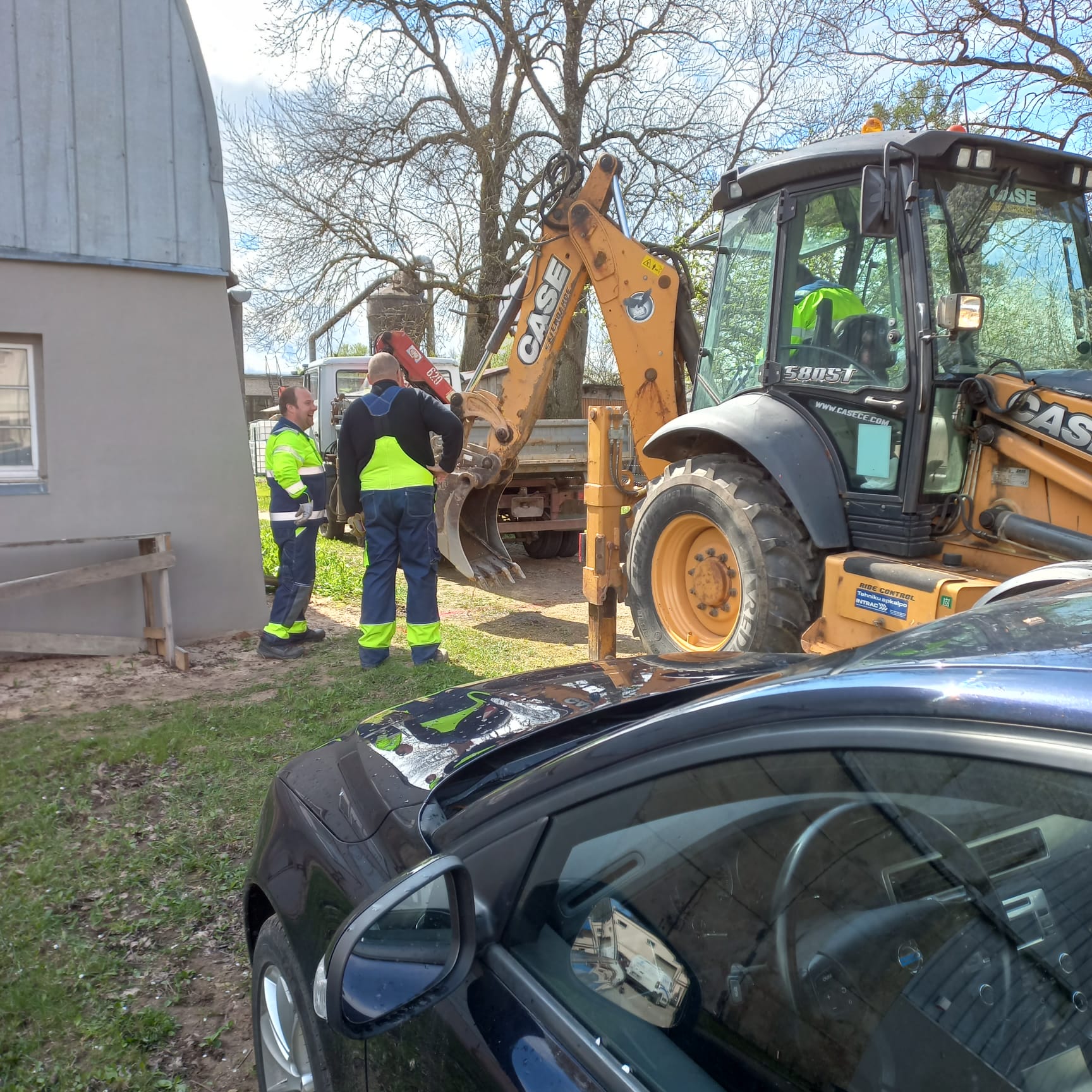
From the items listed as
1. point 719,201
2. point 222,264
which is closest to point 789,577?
point 719,201

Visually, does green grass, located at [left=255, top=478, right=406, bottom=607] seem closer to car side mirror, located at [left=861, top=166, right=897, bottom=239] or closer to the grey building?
the grey building

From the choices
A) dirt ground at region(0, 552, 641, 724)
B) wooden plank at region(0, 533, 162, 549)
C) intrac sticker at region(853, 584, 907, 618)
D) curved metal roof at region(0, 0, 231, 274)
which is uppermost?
curved metal roof at region(0, 0, 231, 274)

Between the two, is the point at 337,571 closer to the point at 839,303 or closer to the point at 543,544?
the point at 543,544

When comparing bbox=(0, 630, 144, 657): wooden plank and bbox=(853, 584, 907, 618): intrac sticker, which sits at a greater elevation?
bbox=(853, 584, 907, 618): intrac sticker

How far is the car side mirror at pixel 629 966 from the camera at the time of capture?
1329 millimetres

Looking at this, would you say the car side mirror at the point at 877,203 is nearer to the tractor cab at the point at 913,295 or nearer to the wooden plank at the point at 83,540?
the tractor cab at the point at 913,295

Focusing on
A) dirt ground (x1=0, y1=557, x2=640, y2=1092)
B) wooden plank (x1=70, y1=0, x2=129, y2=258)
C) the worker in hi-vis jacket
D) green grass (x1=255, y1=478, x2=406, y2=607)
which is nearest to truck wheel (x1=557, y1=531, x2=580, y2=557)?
dirt ground (x1=0, y1=557, x2=640, y2=1092)

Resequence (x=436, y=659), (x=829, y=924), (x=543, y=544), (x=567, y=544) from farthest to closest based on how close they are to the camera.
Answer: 1. (x=567, y=544)
2. (x=543, y=544)
3. (x=436, y=659)
4. (x=829, y=924)

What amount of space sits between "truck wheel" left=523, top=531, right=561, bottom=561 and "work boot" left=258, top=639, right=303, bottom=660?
4406 millimetres

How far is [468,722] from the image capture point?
7.37 ft

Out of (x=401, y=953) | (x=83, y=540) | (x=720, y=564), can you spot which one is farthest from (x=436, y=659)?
(x=401, y=953)

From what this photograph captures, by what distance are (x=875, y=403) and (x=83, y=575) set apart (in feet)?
16.6

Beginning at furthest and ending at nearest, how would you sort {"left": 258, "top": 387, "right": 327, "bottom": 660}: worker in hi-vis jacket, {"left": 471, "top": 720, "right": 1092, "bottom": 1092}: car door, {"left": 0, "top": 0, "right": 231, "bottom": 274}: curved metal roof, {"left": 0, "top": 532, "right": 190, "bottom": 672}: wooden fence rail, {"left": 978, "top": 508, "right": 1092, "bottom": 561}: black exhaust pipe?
{"left": 258, "top": 387, "right": 327, "bottom": 660}: worker in hi-vis jacket, {"left": 0, "top": 0, "right": 231, "bottom": 274}: curved metal roof, {"left": 0, "top": 532, "right": 190, "bottom": 672}: wooden fence rail, {"left": 978, "top": 508, "right": 1092, "bottom": 561}: black exhaust pipe, {"left": 471, "top": 720, "right": 1092, "bottom": 1092}: car door

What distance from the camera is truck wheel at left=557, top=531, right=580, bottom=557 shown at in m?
11.1
